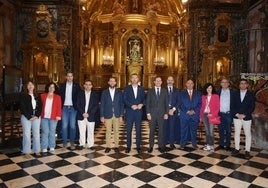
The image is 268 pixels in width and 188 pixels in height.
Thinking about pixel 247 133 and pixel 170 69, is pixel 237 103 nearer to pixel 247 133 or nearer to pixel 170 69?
pixel 247 133

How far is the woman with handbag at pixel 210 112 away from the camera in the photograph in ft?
17.6

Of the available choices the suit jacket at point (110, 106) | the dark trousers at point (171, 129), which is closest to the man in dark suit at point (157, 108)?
the dark trousers at point (171, 129)

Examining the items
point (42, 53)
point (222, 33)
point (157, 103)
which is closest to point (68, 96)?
point (157, 103)

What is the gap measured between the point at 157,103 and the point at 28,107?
2.62 m

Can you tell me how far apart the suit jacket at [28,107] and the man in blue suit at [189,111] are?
310cm

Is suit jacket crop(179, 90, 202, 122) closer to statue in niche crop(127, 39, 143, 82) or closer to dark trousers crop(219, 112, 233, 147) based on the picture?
dark trousers crop(219, 112, 233, 147)

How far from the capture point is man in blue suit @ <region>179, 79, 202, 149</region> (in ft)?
18.2

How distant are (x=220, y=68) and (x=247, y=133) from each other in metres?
9.59

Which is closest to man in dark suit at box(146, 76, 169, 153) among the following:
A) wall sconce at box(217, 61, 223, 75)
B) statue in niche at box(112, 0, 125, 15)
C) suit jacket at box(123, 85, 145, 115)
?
suit jacket at box(123, 85, 145, 115)

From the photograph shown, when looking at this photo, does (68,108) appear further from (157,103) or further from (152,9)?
(152,9)

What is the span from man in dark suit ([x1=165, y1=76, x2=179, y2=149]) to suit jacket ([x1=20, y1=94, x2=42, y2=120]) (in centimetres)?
276

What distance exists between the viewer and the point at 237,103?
519 centimetres

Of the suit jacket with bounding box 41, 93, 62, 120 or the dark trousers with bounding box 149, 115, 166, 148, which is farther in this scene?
the dark trousers with bounding box 149, 115, 166, 148

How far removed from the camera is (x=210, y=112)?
541cm
